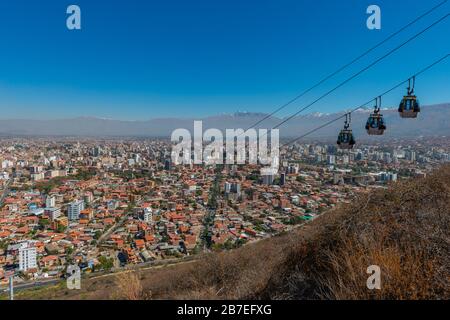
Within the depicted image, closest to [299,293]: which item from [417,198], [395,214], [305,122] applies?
[395,214]

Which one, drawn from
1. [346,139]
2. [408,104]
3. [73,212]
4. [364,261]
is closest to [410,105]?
[408,104]

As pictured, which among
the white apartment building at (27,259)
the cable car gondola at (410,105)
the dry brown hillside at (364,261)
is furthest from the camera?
the white apartment building at (27,259)

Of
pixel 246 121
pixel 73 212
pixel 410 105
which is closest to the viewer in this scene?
pixel 410 105

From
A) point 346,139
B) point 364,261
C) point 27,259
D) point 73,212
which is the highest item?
point 346,139

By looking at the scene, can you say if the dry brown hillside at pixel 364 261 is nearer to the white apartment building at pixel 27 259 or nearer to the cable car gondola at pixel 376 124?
the cable car gondola at pixel 376 124

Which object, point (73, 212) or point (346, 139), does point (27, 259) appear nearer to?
point (73, 212)

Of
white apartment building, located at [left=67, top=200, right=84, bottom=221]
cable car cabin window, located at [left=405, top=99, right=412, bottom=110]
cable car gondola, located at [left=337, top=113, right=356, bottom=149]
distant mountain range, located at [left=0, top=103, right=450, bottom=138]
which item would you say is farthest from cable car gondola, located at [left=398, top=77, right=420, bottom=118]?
distant mountain range, located at [left=0, top=103, right=450, bottom=138]

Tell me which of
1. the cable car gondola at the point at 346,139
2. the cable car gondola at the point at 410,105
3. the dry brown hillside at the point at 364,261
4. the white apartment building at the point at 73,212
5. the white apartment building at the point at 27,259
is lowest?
the white apartment building at the point at 27,259

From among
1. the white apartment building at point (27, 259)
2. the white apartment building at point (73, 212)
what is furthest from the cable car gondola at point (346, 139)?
the white apartment building at point (73, 212)
